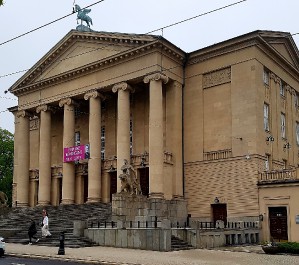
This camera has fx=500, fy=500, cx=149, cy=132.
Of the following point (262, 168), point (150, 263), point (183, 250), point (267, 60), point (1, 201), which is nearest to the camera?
point (150, 263)

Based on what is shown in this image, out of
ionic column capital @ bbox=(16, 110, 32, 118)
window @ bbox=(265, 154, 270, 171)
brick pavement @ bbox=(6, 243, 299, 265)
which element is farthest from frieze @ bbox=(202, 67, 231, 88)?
ionic column capital @ bbox=(16, 110, 32, 118)

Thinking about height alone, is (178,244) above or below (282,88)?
below

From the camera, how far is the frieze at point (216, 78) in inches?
1547

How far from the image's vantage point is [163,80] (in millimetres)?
39312

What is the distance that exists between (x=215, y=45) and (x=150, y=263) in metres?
23.4

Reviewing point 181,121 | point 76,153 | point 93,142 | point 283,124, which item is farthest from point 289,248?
point 76,153

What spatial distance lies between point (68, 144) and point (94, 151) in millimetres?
3548

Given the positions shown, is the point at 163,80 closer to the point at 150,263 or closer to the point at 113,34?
the point at 113,34

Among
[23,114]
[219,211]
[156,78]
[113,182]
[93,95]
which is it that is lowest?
[219,211]

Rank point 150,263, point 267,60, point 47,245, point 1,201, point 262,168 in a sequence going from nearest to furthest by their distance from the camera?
point 150,263 < point 47,245 < point 262,168 < point 267,60 < point 1,201

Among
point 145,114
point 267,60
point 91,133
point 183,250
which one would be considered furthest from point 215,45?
point 183,250

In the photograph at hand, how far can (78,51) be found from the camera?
45469mm

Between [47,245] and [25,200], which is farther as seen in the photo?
[25,200]

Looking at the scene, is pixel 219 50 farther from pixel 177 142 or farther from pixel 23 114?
pixel 23 114
